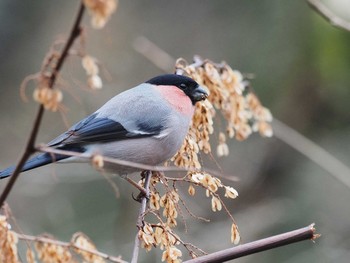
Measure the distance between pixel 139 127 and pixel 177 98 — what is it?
0.25m

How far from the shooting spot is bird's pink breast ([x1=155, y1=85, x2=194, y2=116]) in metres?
3.02

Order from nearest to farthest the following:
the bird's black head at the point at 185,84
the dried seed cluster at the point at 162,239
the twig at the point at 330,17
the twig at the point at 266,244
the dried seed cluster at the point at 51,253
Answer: the twig at the point at 266,244
the dried seed cluster at the point at 51,253
the dried seed cluster at the point at 162,239
the twig at the point at 330,17
the bird's black head at the point at 185,84

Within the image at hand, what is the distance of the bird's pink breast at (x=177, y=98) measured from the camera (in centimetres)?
302

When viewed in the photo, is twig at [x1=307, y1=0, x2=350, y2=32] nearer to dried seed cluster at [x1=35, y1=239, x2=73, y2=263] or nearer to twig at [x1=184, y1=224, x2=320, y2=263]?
twig at [x1=184, y1=224, x2=320, y2=263]

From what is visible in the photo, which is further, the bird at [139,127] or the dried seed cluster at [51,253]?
the bird at [139,127]

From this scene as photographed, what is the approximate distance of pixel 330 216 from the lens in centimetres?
477

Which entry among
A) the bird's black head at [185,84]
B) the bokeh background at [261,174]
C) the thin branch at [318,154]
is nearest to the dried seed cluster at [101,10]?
the bird's black head at [185,84]

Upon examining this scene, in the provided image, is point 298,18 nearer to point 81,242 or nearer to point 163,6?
point 163,6

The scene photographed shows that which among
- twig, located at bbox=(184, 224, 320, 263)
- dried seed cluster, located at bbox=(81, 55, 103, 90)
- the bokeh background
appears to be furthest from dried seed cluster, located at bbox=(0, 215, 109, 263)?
the bokeh background

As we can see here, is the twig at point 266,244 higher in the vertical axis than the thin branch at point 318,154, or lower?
lower

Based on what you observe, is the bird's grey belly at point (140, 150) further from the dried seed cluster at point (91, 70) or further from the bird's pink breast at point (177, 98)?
the dried seed cluster at point (91, 70)

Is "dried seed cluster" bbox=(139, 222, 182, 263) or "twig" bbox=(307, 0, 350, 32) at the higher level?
"twig" bbox=(307, 0, 350, 32)

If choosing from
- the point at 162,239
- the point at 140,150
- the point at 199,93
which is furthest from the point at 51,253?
the point at 199,93

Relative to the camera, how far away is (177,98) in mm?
3051
